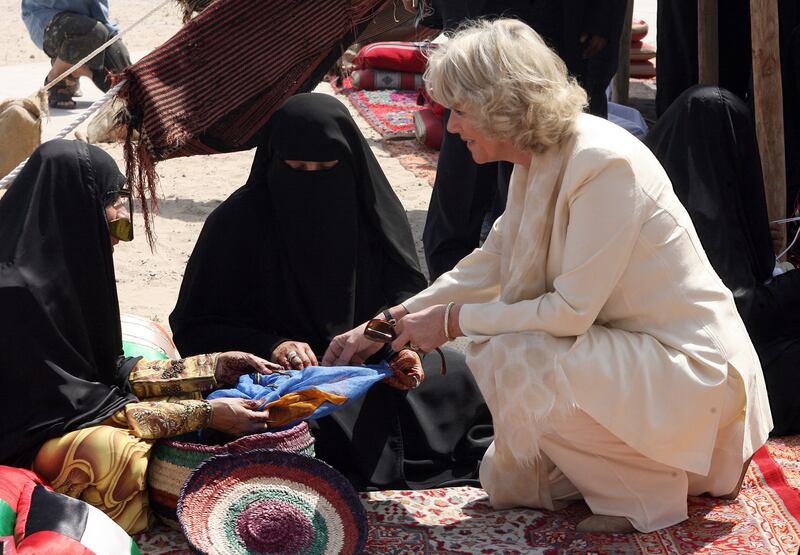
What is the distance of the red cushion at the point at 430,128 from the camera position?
7.55 metres

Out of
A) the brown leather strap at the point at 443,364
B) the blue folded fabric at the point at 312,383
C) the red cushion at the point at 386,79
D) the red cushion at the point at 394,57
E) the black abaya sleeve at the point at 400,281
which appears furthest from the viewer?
the red cushion at the point at 386,79

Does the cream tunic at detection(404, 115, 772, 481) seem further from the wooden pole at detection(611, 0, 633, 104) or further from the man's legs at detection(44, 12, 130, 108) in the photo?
the man's legs at detection(44, 12, 130, 108)

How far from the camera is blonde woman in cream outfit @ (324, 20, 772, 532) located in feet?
9.69

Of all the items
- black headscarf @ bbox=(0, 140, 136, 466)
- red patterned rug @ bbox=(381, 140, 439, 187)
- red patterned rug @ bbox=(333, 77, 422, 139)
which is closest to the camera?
black headscarf @ bbox=(0, 140, 136, 466)

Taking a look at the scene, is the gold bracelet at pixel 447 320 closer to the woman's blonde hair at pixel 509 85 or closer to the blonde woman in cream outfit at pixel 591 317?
the blonde woman in cream outfit at pixel 591 317

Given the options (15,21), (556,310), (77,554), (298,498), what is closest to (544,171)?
(556,310)

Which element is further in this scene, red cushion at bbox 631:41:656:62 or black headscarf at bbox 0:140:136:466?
red cushion at bbox 631:41:656:62

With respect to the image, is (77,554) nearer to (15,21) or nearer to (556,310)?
(556,310)

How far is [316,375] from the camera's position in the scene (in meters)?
3.24

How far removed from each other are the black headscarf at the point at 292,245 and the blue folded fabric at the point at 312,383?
0.80 feet

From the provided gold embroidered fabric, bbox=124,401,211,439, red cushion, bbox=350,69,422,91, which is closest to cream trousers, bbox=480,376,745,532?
gold embroidered fabric, bbox=124,401,211,439

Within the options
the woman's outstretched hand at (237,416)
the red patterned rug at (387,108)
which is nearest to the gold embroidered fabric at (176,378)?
the woman's outstretched hand at (237,416)

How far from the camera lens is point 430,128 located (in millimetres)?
7559

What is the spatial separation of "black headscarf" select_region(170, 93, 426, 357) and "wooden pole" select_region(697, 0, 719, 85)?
2.10 meters
